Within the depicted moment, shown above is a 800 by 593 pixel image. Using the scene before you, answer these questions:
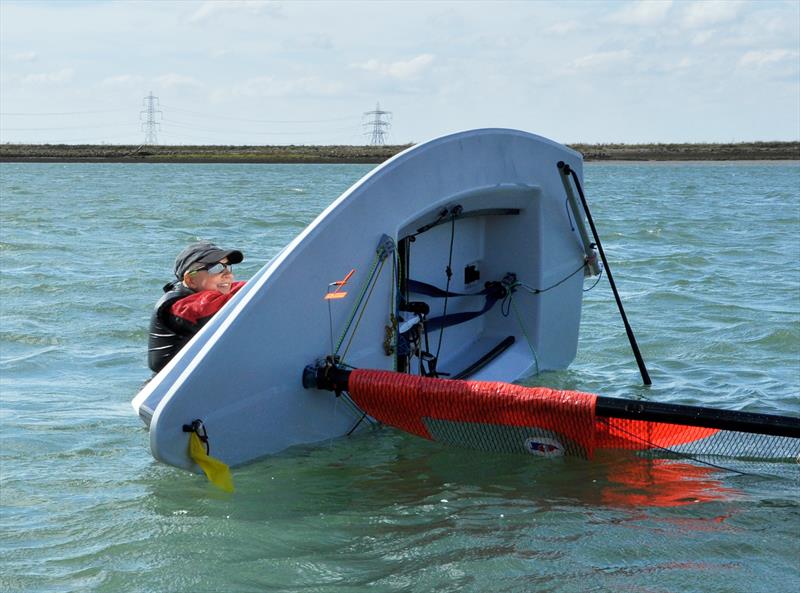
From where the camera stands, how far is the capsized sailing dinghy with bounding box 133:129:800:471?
425 centimetres

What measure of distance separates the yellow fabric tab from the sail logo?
1.29 metres

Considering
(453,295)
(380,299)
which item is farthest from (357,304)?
(453,295)

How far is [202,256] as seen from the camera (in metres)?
4.60

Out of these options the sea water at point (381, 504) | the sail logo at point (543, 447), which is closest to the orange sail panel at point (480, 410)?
the sail logo at point (543, 447)

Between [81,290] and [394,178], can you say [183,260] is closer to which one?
[394,178]

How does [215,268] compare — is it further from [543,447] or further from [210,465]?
[543,447]

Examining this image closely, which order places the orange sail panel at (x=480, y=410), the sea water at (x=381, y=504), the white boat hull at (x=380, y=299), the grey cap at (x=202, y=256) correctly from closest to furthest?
the sea water at (x=381, y=504), the white boat hull at (x=380, y=299), the orange sail panel at (x=480, y=410), the grey cap at (x=202, y=256)

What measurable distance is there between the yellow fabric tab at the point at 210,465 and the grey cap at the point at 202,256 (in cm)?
84

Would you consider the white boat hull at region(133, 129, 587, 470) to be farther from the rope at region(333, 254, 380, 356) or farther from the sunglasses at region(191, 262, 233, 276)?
the sunglasses at region(191, 262, 233, 276)

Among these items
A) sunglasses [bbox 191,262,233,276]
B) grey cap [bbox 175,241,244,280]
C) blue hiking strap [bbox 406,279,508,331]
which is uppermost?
grey cap [bbox 175,241,244,280]

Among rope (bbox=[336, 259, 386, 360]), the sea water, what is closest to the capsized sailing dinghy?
rope (bbox=[336, 259, 386, 360])

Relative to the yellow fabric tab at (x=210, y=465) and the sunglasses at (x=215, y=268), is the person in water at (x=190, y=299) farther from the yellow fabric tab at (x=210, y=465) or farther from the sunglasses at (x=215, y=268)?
the yellow fabric tab at (x=210, y=465)

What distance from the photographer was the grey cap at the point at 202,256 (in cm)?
459

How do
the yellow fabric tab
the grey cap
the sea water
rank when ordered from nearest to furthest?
the sea water < the yellow fabric tab < the grey cap
